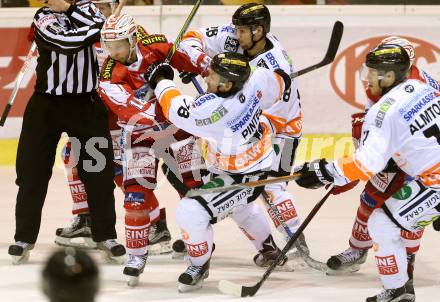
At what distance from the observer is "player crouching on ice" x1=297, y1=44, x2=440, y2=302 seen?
3400 mm

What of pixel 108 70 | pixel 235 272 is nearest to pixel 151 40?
pixel 108 70

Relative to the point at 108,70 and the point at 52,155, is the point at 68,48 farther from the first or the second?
the point at 52,155

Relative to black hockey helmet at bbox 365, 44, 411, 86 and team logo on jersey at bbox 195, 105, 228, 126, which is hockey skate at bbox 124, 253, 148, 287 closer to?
team logo on jersey at bbox 195, 105, 228, 126

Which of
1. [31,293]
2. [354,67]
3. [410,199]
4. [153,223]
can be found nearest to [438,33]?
[354,67]

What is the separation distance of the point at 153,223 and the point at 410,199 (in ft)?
5.37

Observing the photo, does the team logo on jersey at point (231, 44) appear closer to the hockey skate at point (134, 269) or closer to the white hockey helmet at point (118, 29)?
the white hockey helmet at point (118, 29)

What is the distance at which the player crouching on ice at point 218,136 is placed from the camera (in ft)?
12.0

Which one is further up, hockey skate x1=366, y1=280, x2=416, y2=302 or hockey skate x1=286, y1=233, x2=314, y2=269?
hockey skate x1=366, y1=280, x2=416, y2=302

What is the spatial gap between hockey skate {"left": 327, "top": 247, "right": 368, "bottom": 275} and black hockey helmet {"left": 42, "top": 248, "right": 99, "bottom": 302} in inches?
115

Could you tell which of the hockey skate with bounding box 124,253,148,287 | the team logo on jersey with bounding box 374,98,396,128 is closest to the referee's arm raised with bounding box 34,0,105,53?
the hockey skate with bounding box 124,253,148,287

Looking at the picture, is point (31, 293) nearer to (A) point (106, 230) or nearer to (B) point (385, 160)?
(A) point (106, 230)

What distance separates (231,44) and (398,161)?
134cm

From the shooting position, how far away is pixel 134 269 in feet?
12.9

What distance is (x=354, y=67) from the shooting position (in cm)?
678
